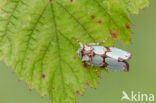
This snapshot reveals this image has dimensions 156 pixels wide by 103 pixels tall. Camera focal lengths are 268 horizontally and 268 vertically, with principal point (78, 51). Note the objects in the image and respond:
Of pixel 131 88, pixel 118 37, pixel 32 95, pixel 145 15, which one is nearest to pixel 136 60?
pixel 131 88

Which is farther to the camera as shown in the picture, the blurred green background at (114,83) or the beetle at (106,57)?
the blurred green background at (114,83)

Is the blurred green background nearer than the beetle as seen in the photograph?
No

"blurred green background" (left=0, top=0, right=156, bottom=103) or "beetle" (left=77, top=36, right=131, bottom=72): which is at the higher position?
"beetle" (left=77, top=36, right=131, bottom=72)

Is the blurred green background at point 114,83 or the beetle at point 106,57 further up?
the beetle at point 106,57

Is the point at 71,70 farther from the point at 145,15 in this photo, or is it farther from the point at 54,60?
the point at 145,15
